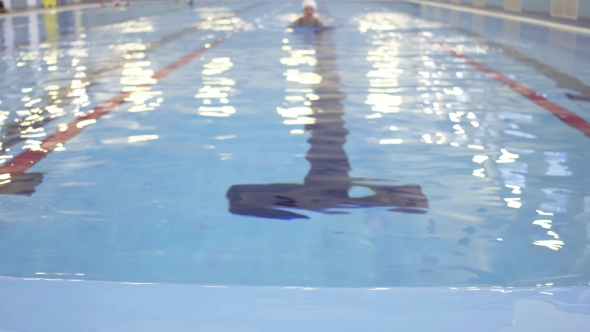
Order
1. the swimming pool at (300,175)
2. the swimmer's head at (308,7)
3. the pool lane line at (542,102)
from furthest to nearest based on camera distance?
the swimmer's head at (308,7) < the pool lane line at (542,102) < the swimming pool at (300,175)

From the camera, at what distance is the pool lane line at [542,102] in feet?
13.3

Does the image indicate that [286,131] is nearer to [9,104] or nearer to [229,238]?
[229,238]

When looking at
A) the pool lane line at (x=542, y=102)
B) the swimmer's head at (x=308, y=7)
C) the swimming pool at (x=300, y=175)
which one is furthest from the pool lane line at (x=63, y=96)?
the pool lane line at (x=542, y=102)

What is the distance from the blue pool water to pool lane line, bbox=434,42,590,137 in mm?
61

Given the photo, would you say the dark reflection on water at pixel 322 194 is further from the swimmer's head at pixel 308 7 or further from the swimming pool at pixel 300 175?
the swimmer's head at pixel 308 7

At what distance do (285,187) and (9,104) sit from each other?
2.74 metres

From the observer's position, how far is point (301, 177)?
3.04 meters

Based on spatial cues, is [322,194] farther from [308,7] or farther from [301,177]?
[308,7]

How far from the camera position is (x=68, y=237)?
2361mm

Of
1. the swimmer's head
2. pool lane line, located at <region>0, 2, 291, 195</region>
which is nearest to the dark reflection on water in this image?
pool lane line, located at <region>0, 2, 291, 195</region>

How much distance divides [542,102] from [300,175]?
237 cm

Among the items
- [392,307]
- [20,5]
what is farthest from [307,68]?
[20,5]

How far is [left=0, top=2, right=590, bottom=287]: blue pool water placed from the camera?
214 centimetres

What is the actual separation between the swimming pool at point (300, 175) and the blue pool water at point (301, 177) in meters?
0.01
